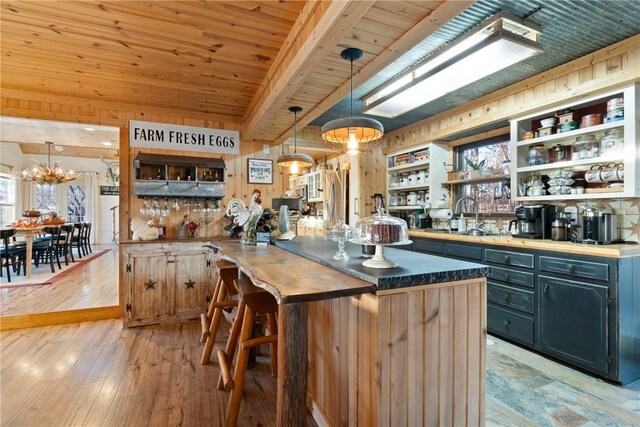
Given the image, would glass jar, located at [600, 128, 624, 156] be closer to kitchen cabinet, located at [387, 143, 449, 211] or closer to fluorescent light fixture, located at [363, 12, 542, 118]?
fluorescent light fixture, located at [363, 12, 542, 118]

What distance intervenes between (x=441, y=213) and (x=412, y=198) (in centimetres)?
61

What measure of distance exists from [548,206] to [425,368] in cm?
234

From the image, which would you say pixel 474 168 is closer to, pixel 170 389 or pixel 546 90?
pixel 546 90

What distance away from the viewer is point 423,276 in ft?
4.65

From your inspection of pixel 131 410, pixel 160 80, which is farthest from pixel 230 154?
pixel 131 410

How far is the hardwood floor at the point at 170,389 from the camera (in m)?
1.86

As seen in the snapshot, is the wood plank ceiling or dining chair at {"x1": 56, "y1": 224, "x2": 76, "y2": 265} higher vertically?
the wood plank ceiling

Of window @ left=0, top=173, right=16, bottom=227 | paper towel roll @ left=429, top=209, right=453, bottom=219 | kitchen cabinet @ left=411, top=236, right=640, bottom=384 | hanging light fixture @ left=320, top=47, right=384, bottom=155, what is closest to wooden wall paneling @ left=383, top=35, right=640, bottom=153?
paper towel roll @ left=429, top=209, right=453, bottom=219

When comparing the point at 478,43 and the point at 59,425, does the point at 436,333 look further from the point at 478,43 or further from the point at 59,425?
the point at 59,425

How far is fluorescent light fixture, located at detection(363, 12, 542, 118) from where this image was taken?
6.79ft

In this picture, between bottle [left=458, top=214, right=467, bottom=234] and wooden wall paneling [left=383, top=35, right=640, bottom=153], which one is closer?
wooden wall paneling [left=383, top=35, right=640, bottom=153]

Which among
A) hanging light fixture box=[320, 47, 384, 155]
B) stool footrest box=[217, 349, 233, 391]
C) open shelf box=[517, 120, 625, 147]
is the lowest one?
stool footrest box=[217, 349, 233, 391]

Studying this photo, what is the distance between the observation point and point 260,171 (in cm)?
439

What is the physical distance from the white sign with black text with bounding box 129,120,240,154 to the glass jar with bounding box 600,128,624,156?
12.7ft
